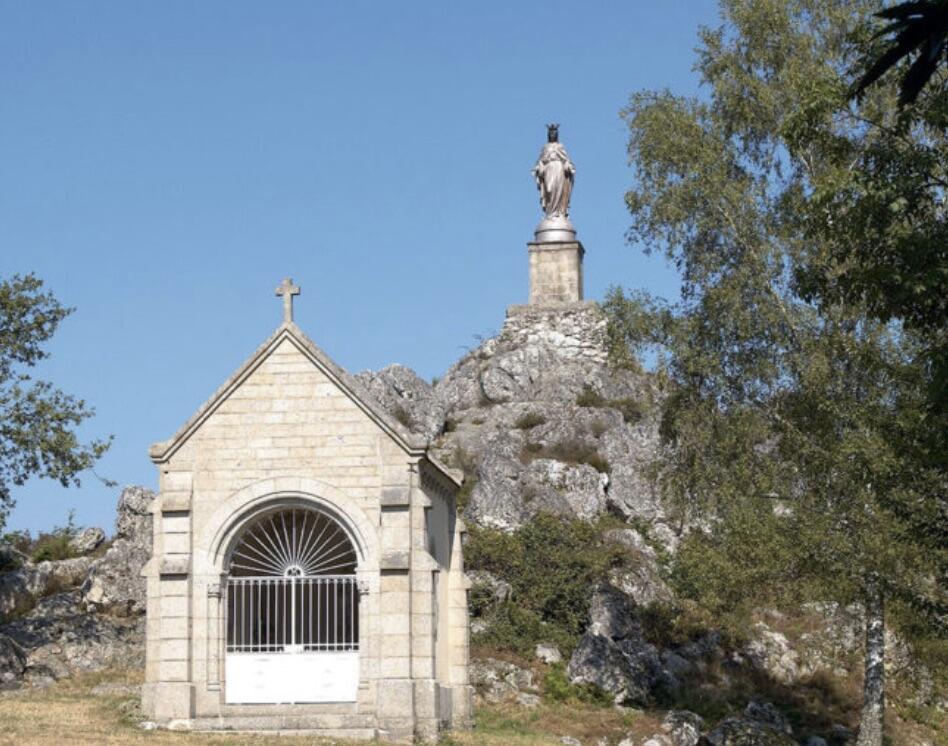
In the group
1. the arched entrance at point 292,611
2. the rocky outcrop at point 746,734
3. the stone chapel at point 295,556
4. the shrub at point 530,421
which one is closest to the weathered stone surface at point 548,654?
the rocky outcrop at point 746,734

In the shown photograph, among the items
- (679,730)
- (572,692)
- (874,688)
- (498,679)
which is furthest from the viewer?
(498,679)

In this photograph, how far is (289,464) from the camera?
78.3 ft

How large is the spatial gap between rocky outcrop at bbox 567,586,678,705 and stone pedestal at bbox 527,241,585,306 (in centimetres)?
1351

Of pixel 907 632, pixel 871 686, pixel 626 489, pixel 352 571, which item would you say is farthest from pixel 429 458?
pixel 626 489

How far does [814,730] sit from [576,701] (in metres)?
5.03

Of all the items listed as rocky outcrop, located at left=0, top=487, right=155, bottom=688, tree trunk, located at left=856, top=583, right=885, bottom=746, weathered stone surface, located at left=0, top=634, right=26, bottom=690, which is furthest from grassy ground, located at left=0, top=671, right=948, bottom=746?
tree trunk, located at left=856, top=583, right=885, bottom=746

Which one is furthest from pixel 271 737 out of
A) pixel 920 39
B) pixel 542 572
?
pixel 542 572

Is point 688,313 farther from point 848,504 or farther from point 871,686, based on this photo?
point 871,686

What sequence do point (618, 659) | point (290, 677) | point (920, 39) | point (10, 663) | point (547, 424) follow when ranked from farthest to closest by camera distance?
1. point (547, 424)
2. point (618, 659)
3. point (10, 663)
4. point (290, 677)
5. point (920, 39)

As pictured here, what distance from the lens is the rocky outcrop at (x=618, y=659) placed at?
33531mm

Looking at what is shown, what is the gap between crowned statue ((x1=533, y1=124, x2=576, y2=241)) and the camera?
4816 centimetres

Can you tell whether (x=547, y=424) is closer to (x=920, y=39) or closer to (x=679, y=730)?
(x=679, y=730)

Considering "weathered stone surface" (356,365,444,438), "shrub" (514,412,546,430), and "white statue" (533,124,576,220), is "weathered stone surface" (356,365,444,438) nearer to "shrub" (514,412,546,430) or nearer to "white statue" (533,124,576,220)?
"shrub" (514,412,546,430)

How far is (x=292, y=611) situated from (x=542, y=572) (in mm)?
15072
